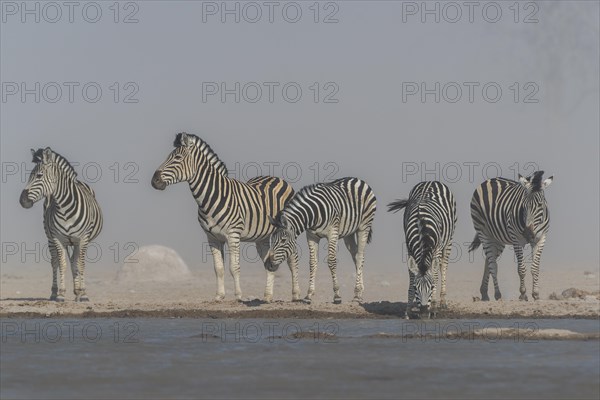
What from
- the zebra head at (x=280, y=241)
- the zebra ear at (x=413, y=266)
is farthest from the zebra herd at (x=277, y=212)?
the zebra ear at (x=413, y=266)

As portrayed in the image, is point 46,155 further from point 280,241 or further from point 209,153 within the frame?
point 280,241

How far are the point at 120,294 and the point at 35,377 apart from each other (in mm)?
16271

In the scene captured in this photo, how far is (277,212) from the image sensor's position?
80.7 ft

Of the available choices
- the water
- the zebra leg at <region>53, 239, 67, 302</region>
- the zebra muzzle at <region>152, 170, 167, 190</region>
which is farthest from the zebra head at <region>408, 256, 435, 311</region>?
the zebra leg at <region>53, 239, 67, 302</region>

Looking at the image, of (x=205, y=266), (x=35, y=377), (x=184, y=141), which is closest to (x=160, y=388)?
(x=35, y=377)

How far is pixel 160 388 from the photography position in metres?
13.7

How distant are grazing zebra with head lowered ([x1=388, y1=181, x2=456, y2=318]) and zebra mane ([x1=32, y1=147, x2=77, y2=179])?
665cm

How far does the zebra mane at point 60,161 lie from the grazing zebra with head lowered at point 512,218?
8308 millimetres

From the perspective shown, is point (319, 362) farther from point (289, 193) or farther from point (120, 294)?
point (120, 294)

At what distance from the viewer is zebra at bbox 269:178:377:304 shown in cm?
2262

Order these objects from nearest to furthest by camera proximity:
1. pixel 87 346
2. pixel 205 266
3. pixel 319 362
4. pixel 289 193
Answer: pixel 319 362 → pixel 87 346 → pixel 289 193 → pixel 205 266

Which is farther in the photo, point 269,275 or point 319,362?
point 269,275

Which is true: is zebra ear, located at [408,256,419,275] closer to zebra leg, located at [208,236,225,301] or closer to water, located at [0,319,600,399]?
water, located at [0,319,600,399]

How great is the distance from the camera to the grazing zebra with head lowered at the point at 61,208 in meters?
24.1
